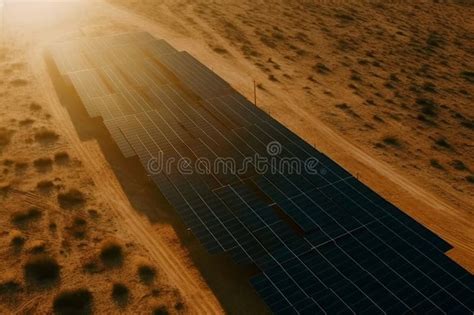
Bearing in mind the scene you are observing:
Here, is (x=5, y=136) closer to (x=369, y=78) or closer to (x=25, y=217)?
(x=25, y=217)

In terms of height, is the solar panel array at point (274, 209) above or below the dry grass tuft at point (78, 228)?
above

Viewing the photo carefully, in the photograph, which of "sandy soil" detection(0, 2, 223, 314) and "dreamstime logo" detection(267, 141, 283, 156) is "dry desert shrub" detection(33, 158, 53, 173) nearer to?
"sandy soil" detection(0, 2, 223, 314)

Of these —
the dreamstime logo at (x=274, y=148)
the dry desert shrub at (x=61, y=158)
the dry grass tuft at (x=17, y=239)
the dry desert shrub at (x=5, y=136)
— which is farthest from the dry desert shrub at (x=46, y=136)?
the dreamstime logo at (x=274, y=148)

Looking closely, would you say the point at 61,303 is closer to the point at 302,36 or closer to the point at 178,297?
the point at 178,297

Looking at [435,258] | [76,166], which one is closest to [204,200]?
[76,166]

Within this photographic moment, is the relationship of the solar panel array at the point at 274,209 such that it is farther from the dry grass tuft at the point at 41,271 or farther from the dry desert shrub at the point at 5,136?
the dry grass tuft at the point at 41,271
